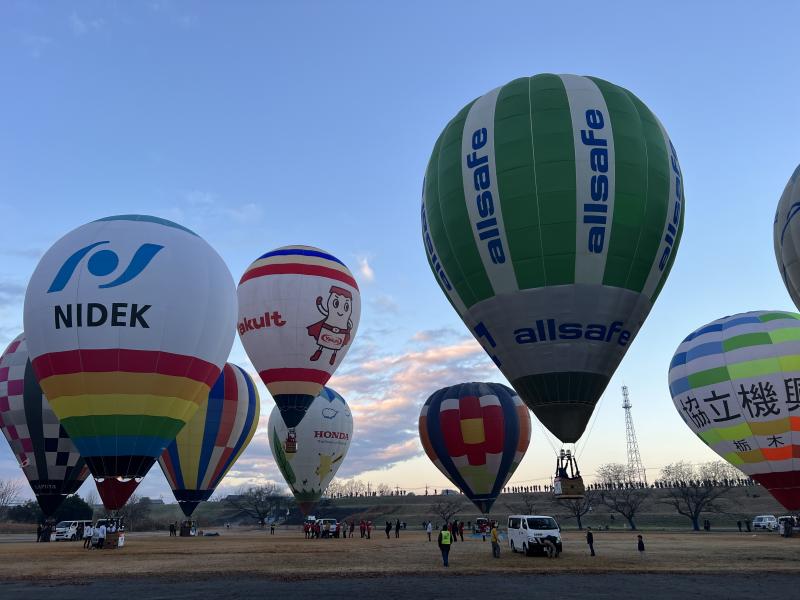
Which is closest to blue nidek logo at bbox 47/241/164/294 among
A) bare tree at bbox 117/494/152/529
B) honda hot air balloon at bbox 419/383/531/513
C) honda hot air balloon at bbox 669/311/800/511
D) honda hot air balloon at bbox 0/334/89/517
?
honda hot air balloon at bbox 0/334/89/517

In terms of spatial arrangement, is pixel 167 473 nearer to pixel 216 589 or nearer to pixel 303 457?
pixel 303 457

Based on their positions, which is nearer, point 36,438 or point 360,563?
point 360,563

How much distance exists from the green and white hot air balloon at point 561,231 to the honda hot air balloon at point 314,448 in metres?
→ 30.3

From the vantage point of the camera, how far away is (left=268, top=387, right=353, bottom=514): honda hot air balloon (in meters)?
49.1

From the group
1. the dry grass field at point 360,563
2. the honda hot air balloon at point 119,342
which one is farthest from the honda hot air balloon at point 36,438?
the honda hot air balloon at point 119,342

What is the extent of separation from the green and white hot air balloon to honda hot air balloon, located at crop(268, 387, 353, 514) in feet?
99.5

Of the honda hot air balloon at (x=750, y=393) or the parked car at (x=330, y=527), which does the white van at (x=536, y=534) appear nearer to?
the honda hot air balloon at (x=750, y=393)

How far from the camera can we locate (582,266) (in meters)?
20.5

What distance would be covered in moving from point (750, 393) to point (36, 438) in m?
40.6

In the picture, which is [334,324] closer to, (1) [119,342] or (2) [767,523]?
(1) [119,342]

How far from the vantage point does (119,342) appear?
23547 mm

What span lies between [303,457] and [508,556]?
89.6 feet

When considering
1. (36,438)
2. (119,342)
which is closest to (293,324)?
(119,342)

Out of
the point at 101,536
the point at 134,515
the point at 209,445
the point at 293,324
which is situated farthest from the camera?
the point at 134,515
